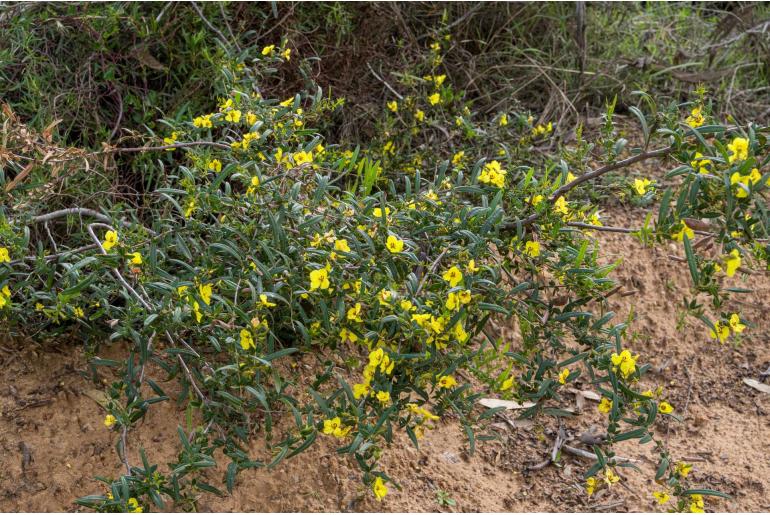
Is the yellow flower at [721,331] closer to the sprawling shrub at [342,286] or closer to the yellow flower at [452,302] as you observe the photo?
the sprawling shrub at [342,286]

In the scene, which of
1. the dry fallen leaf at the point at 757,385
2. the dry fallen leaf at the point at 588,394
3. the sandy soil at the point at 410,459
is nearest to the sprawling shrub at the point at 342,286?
the sandy soil at the point at 410,459

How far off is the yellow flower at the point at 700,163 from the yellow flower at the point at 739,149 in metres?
0.11

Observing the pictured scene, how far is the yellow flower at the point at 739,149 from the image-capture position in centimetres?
193

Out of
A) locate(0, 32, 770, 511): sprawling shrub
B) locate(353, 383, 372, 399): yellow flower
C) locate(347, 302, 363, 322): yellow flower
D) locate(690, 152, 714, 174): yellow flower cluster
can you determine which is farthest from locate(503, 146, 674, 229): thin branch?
locate(353, 383, 372, 399): yellow flower

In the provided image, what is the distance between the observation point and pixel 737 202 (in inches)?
76.4

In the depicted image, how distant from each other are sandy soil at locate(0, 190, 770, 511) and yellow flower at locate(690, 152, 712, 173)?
47 centimetres

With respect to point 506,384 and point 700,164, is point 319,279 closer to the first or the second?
point 506,384

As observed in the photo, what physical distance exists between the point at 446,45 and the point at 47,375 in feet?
8.37

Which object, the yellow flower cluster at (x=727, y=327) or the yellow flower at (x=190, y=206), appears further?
the yellow flower at (x=190, y=206)

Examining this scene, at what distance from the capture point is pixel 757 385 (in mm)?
3299

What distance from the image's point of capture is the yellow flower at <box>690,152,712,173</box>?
2.08 meters

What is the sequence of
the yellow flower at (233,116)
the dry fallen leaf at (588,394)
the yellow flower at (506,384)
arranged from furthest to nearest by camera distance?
the dry fallen leaf at (588,394)
the yellow flower at (233,116)
the yellow flower at (506,384)

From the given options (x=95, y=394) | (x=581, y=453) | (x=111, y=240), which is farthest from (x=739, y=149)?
(x=95, y=394)

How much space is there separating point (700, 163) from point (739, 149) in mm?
183
